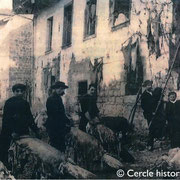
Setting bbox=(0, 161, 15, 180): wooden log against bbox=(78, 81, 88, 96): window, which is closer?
bbox=(78, 81, 88, 96): window

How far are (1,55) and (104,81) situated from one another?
2.00 metres

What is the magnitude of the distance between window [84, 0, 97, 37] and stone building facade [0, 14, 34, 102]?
1174mm

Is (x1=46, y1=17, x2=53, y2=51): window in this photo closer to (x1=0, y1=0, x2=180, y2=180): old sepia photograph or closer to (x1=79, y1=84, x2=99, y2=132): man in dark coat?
(x1=0, y1=0, x2=180, y2=180): old sepia photograph

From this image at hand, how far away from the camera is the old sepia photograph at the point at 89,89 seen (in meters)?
5.90

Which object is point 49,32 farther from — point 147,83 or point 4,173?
point 4,173

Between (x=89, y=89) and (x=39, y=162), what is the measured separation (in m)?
1.48

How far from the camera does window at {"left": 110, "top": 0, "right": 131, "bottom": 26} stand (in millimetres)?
6211

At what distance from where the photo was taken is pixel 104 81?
6328mm

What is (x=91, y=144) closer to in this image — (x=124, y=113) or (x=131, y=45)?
(x=124, y=113)

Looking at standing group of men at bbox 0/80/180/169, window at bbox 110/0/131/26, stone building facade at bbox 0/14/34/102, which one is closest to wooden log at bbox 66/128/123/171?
standing group of men at bbox 0/80/180/169

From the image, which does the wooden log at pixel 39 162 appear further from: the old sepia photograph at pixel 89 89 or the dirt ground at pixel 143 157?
the dirt ground at pixel 143 157

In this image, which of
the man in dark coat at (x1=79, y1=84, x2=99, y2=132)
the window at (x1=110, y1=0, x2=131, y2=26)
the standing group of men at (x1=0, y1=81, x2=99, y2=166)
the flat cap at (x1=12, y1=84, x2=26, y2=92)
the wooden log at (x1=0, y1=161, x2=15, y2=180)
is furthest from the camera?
the flat cap at (x1=12, y1=84, x2=26, y2=92)

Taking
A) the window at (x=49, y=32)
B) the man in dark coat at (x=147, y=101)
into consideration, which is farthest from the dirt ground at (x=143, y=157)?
the window at (x=49, y=32)

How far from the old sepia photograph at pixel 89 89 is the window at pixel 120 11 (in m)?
0.02
